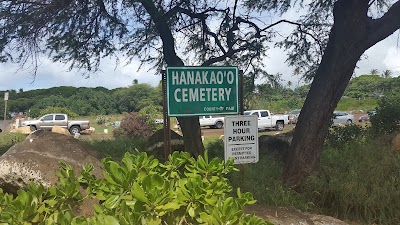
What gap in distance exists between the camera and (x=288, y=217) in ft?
15.7

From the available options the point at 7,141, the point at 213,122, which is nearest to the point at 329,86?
the point at 7,141

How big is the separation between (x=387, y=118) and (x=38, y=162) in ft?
28.1

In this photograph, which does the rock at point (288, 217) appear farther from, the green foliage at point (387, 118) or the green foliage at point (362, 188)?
the green foliage at point (387, 118)

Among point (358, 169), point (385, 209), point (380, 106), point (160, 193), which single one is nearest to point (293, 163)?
point (358, 169)

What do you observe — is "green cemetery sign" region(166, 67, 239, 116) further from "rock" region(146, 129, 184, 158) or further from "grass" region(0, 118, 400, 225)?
"rock" region(146, 129, 184, 158)

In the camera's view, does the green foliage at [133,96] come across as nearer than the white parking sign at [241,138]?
No

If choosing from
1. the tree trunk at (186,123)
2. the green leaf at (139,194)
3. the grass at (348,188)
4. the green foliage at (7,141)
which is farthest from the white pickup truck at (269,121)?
the green leaf at (139,194)

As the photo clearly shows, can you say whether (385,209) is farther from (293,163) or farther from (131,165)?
(131,165)

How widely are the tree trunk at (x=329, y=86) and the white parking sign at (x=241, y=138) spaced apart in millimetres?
1602

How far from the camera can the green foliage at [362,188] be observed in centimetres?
574

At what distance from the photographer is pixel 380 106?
432 inches

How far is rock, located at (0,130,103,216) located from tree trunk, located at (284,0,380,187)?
11.3 feet

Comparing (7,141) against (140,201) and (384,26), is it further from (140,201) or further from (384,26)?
(140,201)

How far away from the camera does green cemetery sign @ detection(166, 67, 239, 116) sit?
562 centimetres
